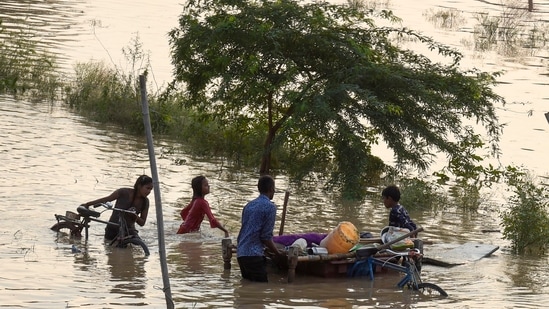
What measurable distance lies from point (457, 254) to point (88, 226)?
410 centimetres

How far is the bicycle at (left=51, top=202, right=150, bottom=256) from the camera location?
11227 millimetres

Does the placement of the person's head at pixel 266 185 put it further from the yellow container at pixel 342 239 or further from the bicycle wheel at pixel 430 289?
the bicycle wheel at pixel 430 289

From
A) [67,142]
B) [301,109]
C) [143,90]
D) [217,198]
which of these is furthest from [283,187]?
[143,90]

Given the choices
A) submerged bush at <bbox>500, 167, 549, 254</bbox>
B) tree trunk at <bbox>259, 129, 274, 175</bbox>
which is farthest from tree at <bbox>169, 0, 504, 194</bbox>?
submerged bush at <bbox>500, 167, 549, 254</bbox>

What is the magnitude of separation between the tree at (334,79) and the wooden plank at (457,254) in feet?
7.70

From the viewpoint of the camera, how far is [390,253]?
35.0 ft

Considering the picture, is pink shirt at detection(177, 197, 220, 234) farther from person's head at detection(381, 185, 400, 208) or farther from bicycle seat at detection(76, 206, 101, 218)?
person's head at detection(381, 185, 400, 208)

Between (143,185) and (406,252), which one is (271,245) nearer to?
(406,252)

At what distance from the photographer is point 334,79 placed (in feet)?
48.8

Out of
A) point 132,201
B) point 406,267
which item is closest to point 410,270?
point 406,267

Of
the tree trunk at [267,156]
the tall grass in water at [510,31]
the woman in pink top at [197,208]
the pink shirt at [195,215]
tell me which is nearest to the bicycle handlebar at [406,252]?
the woman in pink top at [197,208]

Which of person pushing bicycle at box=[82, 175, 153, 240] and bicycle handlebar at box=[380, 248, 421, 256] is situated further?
person pushing bicycle at box=[82, 175, 153, 240]

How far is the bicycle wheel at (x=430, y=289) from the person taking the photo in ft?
33.1

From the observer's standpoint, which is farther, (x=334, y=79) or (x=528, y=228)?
(x=334, y=79)
